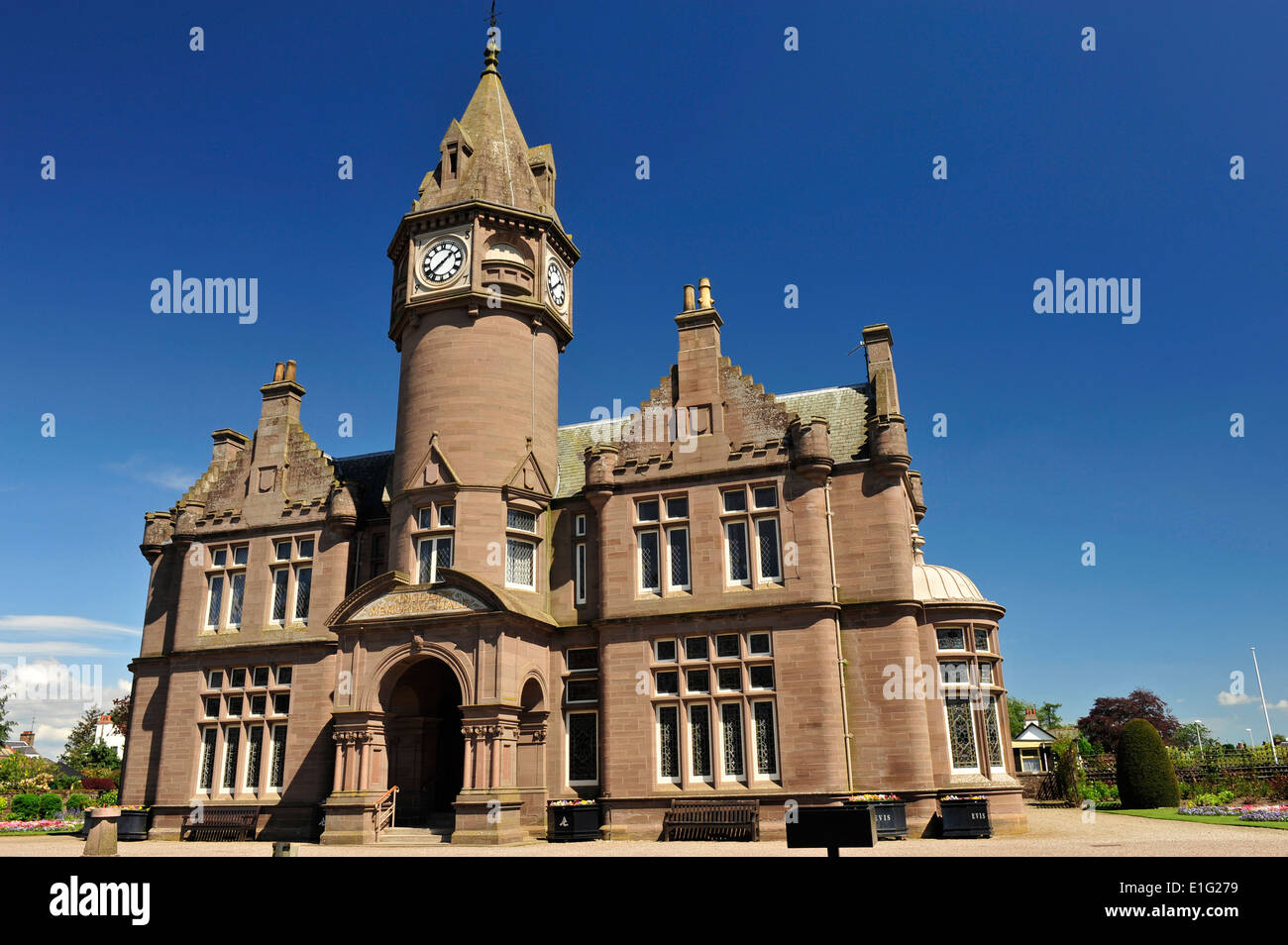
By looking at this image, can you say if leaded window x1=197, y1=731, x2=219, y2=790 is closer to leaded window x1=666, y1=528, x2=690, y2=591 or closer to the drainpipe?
leaded window x1=666, y1=528, x2=690, y2=591

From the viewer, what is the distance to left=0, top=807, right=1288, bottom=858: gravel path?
1648 cm

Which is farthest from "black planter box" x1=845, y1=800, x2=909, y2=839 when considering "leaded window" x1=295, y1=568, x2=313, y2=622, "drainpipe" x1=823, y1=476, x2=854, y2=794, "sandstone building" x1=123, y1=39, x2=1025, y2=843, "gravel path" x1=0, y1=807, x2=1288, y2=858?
"leaded window" x1=295, y1=568, x2=313, y2=622

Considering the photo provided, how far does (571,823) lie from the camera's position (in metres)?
23.4

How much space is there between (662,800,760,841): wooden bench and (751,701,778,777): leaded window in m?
0.99

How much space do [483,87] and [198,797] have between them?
26.7 meters

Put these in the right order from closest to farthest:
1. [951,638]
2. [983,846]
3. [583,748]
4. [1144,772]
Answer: [983,846], [951,638], [583,748], [1144,772]

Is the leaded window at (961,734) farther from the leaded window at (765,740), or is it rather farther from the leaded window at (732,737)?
the leaded window at (732,737)

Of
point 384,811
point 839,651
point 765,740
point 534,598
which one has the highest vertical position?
point 534,598

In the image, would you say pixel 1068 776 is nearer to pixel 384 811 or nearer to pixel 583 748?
pixel 583 748

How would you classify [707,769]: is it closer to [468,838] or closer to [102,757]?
[468,838]

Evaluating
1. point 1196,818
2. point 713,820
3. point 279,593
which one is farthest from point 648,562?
point 1196,818

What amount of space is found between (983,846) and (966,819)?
2.84 meters

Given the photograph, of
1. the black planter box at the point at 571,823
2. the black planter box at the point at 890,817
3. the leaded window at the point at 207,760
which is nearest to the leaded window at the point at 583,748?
the black planter box at the point at 571,823

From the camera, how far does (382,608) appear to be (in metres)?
25.6
